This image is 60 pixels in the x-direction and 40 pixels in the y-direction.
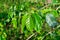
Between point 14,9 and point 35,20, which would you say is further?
point 14,9

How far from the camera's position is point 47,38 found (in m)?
1.48

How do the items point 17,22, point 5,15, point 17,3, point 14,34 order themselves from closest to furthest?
point 17,22 < point 17,3 < point 5,15 < point 14,34

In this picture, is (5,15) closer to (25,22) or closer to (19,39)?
(19,39)

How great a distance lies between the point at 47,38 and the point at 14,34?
4.13ft

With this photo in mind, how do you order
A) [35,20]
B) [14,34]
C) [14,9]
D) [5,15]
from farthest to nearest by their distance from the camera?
[14,34]
[5,15]
[14,9]
[35,20]

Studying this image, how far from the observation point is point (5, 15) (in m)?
2.25

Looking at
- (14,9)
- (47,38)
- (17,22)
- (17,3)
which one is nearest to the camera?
(17,22)

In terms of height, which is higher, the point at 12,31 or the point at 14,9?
the point at 14,9

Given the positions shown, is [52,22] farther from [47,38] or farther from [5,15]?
[5,15]

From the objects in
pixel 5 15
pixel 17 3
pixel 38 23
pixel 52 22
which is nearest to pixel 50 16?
pixel 52 22

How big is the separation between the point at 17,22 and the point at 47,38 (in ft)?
0.94

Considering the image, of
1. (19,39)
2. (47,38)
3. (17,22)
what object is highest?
(17,22)

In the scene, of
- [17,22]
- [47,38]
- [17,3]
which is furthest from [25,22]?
[17,3]

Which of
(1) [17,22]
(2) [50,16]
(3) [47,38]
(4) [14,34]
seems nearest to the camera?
(2) [50,16]
